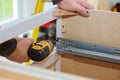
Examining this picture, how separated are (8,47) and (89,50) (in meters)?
0.41

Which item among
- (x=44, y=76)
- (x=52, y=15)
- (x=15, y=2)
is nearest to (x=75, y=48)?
(x=52, y=15)

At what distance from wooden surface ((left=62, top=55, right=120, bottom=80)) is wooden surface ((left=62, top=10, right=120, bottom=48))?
0.11 metres

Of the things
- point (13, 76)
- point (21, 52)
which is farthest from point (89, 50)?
point (13, 76)

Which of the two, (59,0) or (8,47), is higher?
(59,0)

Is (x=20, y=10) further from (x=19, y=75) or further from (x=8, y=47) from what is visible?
(x=19, y=75)

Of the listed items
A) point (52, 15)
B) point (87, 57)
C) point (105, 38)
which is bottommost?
point (87, 57)

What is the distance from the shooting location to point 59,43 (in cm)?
118

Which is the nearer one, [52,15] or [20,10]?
[52,15]

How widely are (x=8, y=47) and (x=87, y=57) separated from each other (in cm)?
42

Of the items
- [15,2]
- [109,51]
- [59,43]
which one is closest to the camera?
[109,51]

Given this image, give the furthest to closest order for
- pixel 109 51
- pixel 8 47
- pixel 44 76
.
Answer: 1. pixel 109 51
2. pixel 8 47
3. pixel 44 76

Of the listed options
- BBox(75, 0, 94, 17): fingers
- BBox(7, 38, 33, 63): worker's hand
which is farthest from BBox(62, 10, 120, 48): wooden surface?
BBox(7, 38, 33, 63): worker's hand

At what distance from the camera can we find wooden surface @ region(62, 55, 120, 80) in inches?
44.6

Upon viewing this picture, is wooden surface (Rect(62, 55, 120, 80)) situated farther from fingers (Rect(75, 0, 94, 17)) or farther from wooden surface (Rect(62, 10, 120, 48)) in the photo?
fingers (Rect(75, 0, 94, 17))
